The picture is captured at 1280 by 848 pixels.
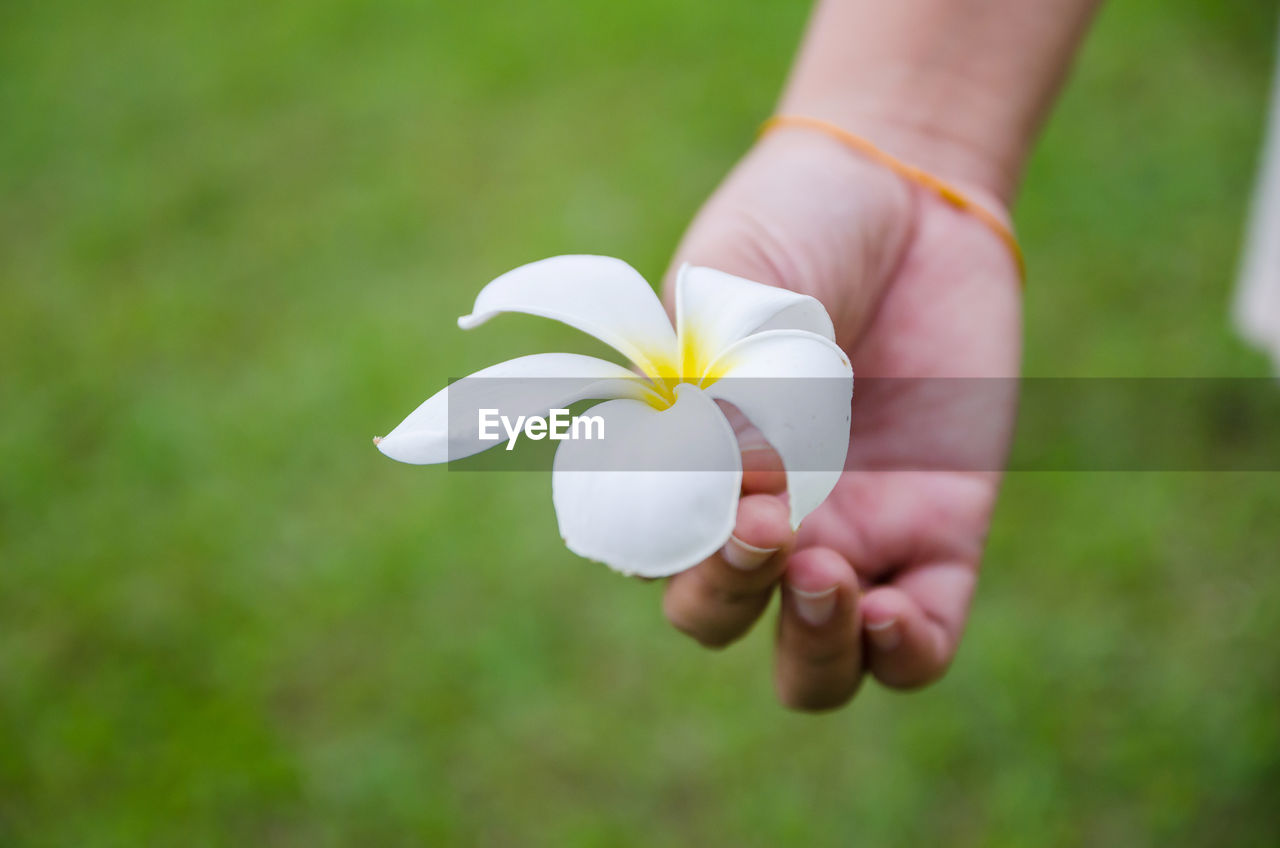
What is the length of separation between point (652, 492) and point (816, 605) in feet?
1.00

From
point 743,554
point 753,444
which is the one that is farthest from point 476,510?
point 743,554

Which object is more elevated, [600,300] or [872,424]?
[600,300]

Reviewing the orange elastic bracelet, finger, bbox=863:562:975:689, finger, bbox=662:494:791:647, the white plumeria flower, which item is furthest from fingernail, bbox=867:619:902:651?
the orange elastic bracelet

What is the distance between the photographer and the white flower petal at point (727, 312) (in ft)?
2.18

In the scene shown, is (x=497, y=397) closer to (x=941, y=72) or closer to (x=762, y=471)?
(x=762, y=471)

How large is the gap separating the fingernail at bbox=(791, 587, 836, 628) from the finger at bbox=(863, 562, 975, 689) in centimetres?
8

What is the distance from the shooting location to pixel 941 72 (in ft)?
4.13

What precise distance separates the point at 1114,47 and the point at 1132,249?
2.54 ft

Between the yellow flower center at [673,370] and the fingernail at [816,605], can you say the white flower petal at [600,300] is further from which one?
the fingernail at [816,605]

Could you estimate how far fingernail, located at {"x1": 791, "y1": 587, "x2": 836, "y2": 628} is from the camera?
829mm

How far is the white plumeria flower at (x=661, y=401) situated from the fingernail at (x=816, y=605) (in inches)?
8.9

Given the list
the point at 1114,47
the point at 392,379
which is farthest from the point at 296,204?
the point at 1114,47

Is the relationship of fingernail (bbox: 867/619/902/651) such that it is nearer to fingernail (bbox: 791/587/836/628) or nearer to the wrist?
fingernail (bbox: 791/587/836/628)

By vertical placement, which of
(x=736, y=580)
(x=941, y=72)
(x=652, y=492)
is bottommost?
(x=736, y=580)
